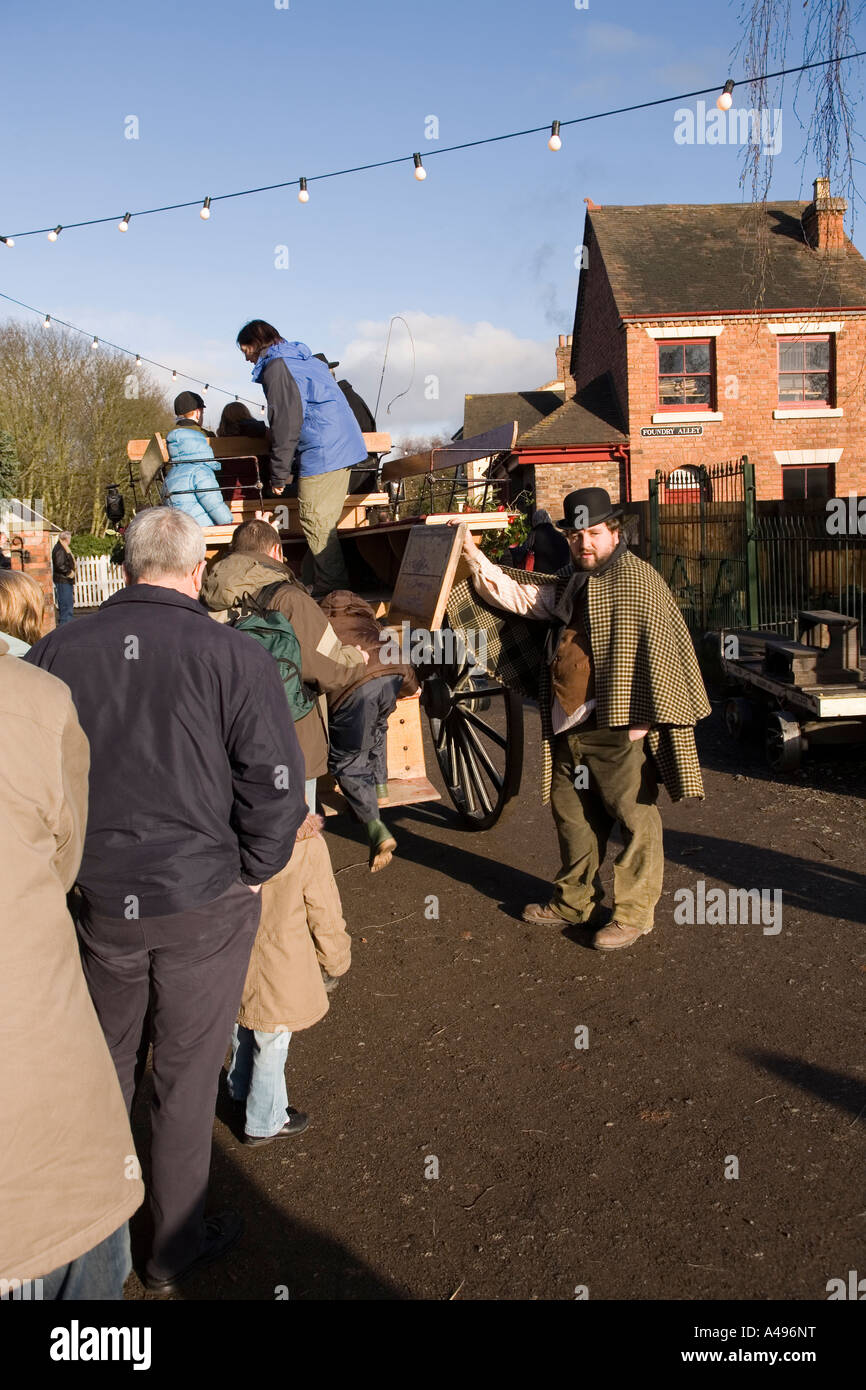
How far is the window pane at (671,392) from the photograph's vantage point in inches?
1008

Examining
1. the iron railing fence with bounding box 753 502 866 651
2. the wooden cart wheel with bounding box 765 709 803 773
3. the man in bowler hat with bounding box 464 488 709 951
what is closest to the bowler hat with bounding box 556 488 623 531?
the man in bowler hat with bounding box 464 488 709 951

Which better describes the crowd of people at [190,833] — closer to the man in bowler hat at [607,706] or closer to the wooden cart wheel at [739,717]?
the man in bowler hat at [607,706]

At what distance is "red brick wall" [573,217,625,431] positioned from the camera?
25.8 m

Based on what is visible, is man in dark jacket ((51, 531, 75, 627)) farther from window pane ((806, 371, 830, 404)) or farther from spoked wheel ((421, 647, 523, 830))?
window pane ((806, 371, 830, 404))

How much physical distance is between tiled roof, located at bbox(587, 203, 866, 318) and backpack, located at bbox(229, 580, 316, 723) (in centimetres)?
2269

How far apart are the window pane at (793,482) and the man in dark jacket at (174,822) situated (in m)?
25.1

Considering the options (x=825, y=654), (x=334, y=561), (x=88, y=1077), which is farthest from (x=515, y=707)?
(x=88, y=1077)

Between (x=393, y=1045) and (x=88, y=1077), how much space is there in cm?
221

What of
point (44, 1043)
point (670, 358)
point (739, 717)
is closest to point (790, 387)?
point (670, 358)

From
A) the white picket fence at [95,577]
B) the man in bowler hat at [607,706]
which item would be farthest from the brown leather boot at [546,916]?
the white picket fence at [95,577]

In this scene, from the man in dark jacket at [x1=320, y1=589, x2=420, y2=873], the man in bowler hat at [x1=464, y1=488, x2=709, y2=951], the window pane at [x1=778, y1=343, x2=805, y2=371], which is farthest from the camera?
the window pane at [x1=778, y1=343, x2=805, y2=371]

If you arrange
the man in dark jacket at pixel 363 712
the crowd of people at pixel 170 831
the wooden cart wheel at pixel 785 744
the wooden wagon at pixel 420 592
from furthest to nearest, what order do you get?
the wooden cart wheel at pixel 785 744 → the wooden wagon at pixel 420 592 → the man in dark jacket at pixel 363 712 → the crowd of people at pixel 170 831

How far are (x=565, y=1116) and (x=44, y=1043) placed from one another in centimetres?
206

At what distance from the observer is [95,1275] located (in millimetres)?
1929
